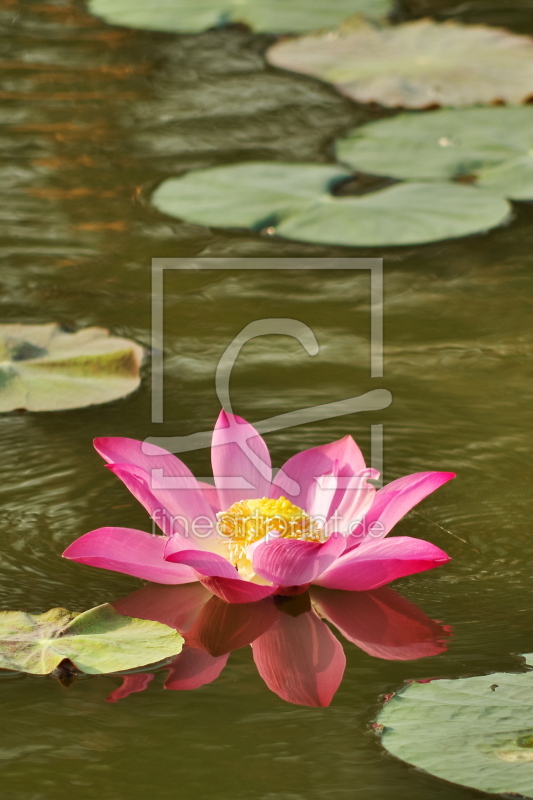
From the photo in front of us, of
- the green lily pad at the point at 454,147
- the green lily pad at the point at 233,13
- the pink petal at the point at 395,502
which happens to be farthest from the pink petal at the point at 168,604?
the green lily pad at the point at 233,13

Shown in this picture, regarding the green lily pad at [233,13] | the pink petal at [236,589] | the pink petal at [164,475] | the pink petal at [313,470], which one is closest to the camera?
the pink petal at [236,589]

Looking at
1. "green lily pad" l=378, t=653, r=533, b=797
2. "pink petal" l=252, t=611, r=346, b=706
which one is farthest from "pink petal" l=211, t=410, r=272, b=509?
"green lily pad" l=378, t=653, r=533, b=797

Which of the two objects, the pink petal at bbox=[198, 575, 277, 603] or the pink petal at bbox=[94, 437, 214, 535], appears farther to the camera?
the pink petal at bbox=[94, 437, 214, 535]

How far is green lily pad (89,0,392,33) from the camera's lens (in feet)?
15.7

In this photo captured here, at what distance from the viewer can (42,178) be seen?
3.47 m

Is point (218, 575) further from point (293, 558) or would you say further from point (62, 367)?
point (62, 367)

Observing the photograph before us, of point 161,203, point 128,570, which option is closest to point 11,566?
point 128,570

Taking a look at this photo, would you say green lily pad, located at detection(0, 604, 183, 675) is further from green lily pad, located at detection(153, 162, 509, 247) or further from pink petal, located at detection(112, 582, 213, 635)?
green lily pad, located at detection(153, 162, 509, 247)

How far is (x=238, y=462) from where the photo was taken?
1716mm

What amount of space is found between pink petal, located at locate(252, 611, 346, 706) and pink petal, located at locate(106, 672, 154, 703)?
144 mm

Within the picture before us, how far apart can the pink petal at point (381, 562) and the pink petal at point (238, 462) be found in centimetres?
21

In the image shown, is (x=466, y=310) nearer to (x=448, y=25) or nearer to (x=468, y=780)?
(x=468, y=780)

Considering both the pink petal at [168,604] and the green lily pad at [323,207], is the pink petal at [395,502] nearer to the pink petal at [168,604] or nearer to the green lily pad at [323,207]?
the pink petal at [168,604]

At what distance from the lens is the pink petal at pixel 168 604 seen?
1.52 meters
